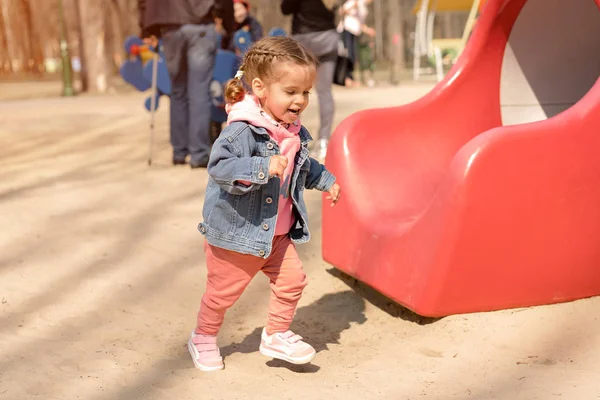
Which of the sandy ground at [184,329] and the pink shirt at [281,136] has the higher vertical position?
the pink shirt at [281,136]

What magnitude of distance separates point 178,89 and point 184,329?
328 centimetres

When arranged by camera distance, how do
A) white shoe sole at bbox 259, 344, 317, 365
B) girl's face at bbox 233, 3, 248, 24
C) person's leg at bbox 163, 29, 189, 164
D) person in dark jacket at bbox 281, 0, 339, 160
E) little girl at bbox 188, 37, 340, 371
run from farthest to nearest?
girl's face at bbox 233, 3, 248, 24 → person in dark jacket at bbox 281, 0, 339, 160 → person's leg at bbox 163, 29, 189, 164 → white shoe sole at bbox 259, 344, 317, 365 → little girl at bbox 188, 37, 340, 371

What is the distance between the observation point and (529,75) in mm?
3920

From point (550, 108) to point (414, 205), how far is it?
0.96 m

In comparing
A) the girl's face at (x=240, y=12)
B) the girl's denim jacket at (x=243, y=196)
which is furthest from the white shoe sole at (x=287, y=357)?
the girl's face at (x=240, y=12)

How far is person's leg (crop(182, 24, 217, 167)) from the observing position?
225 inches

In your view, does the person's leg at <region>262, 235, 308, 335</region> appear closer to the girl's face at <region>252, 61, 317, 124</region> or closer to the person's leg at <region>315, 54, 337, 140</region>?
the girl's face at <region>252, 61, 317, 124</region>

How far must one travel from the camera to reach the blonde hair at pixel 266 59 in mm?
2445

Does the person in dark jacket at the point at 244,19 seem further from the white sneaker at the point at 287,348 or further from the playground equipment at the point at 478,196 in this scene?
the white sneaker at the point at 287,348

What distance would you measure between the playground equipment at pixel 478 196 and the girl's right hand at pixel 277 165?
0.69 meters

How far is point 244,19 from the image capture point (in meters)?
6.88

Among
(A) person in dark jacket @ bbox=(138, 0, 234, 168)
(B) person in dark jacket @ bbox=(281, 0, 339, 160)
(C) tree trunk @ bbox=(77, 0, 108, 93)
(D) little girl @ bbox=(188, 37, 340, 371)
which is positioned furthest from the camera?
(C) tree trunk @ bbox=(77, 0, 108, 93)

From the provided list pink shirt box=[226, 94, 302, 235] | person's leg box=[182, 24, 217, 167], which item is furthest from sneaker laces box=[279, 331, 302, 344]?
person's leg box=[182, 24, 217, 167]

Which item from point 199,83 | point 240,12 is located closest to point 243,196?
point 199,83
